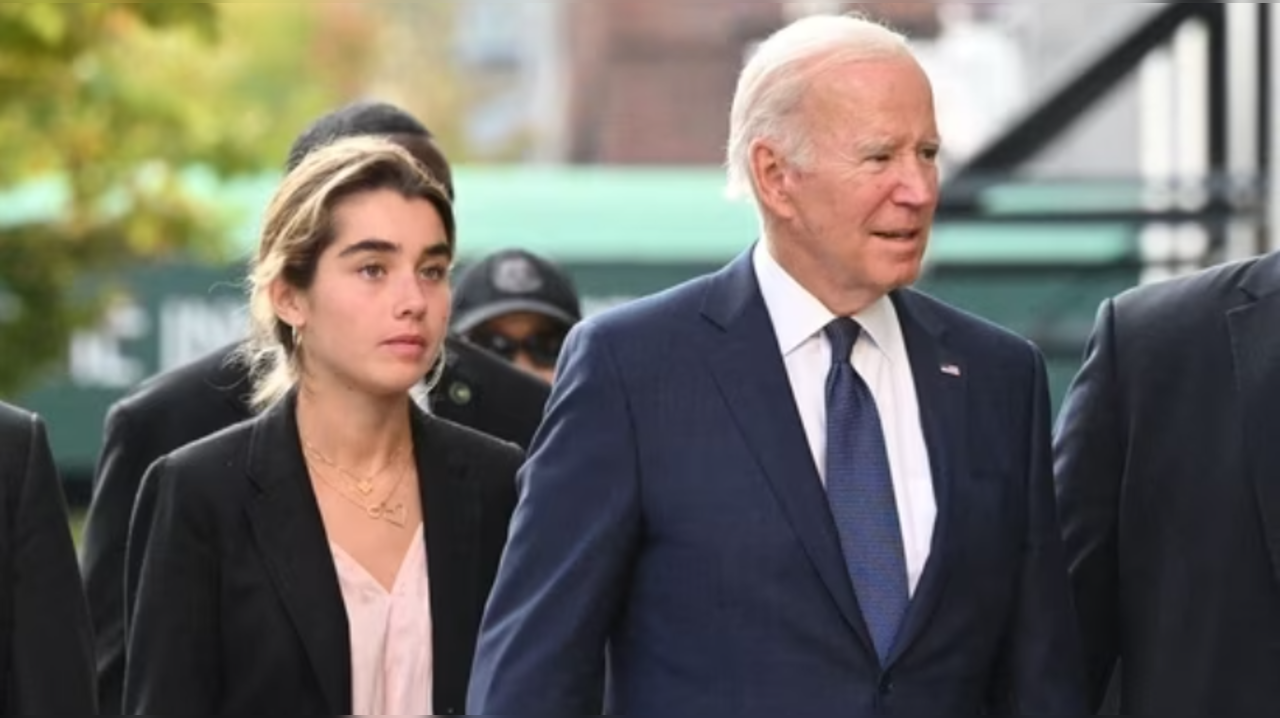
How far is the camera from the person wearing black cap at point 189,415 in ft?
23.7

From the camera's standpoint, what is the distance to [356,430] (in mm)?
6418

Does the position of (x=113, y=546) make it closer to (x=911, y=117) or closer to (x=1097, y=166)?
(x=911, y=117)

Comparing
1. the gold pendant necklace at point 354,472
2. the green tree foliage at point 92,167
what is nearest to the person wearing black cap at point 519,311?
the gold pendant necklace at point 354,472

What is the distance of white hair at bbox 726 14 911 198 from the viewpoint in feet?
18.9

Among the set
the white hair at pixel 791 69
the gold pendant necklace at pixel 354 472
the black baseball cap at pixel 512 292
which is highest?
the white hair at pixel 791 69

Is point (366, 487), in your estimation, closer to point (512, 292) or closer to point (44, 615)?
point (44, 615)

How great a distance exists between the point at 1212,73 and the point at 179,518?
1312 cm

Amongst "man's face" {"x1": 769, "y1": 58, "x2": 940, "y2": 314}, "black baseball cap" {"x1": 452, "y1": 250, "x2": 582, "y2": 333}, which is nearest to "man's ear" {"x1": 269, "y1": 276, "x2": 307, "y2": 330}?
"man's face" {"x1": 769, "y1": 58, "x2": 940, "y2": 314}

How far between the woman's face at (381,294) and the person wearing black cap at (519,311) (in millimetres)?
1969

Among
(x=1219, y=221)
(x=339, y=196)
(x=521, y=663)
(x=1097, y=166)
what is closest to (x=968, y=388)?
(x=521, y=663)

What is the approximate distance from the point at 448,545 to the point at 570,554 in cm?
65

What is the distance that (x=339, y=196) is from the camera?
6426 mm

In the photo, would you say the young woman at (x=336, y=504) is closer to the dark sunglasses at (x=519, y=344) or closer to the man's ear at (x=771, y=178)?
the man's ear at (x=771, y=178)

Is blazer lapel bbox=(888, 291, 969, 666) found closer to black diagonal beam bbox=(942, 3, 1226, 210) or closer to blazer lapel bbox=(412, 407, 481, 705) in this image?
blazer lapel bbox=(412, 407, 481, 705)
